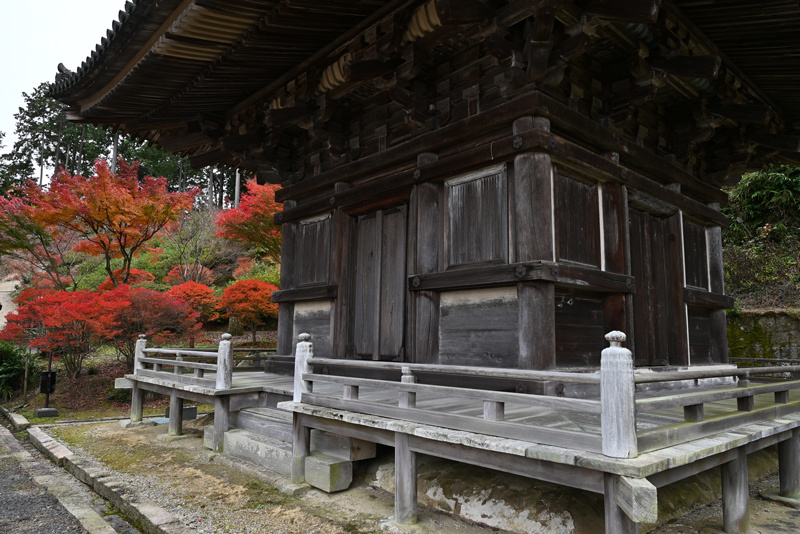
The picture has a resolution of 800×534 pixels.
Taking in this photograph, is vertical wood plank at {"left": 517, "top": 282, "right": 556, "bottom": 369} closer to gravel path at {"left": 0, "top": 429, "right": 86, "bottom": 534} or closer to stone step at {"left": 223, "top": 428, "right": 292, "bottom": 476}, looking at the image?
stone step at {"left": 223, "top": 428, "right": 292, "bottom": 476}

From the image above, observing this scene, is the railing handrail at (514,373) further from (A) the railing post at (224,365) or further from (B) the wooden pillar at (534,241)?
(A) the railing post at (224,365)

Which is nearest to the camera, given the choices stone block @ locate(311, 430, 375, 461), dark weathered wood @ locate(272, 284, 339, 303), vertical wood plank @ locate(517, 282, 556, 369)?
vertical wood plank @ locate(517, 282, 556, 369)

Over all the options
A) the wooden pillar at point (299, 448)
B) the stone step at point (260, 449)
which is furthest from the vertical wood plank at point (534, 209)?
the stone step at point (260, 449)

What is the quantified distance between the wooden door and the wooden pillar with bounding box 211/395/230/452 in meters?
2.00

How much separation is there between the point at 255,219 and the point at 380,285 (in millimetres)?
13127

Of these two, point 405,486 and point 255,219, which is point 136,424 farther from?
point 255,219

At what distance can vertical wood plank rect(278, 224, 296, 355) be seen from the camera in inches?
353

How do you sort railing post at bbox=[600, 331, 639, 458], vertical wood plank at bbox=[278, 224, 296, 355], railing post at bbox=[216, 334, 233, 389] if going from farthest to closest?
1. vertical wood plank at bbox=[278, 224, 296, 355]
2. railing post at bbox=[216, 334, 233, 389]
3. railing post at bbox=[600, 331, 639, 458]

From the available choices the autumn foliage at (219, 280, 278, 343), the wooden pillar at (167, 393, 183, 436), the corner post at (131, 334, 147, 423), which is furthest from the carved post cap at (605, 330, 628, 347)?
the autumn foliage at (219, 280, 278, 343)

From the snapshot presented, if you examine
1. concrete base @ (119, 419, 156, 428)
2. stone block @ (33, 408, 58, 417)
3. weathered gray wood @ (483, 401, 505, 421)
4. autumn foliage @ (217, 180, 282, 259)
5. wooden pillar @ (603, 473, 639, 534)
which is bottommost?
stone block @ (33, 408, 58, 417)

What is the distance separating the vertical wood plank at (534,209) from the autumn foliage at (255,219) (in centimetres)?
1454

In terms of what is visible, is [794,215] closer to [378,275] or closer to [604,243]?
[604,243]

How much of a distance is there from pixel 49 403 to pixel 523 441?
13649 millimetres

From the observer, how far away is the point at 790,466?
5.12 meters
